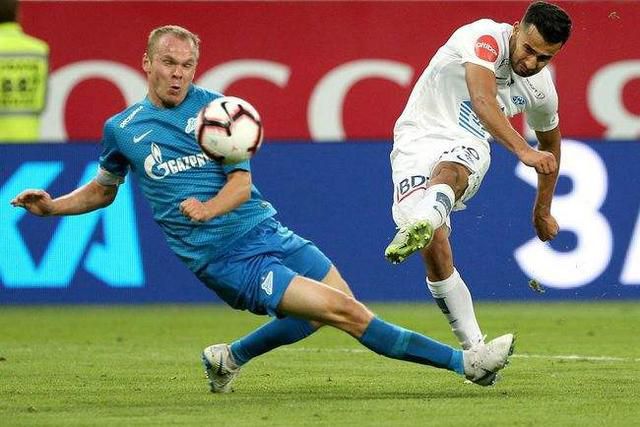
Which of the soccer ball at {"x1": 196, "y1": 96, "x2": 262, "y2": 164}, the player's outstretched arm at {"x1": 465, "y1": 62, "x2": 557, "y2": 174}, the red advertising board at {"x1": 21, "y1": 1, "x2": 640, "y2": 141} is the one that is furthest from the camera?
the red advertising board at {"x1": 21, "y1": 1, "x2": 640, "y2": 141}

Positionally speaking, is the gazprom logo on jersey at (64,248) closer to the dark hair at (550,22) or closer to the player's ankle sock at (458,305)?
the player's ankle sock at (458,305)

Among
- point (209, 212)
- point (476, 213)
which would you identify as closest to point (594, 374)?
point (209, 212)

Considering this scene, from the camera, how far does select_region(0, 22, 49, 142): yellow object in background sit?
14352mm

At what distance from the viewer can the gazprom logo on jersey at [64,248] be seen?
13.8 m

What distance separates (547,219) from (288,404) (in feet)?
7.68

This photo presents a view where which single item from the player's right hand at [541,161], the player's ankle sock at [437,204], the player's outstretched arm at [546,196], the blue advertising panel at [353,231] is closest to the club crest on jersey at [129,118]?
the player's ankle sock at [437,204]

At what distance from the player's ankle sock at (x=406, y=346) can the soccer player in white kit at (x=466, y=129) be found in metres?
0.48

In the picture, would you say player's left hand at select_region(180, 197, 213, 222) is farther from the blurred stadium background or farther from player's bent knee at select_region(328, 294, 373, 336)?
the blurred stadium background

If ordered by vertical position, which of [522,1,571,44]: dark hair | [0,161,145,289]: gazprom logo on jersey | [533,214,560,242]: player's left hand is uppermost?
[522,1,571,44]: dark hair

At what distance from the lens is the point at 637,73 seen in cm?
1867

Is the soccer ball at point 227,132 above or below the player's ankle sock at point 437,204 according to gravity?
above

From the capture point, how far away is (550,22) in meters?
8.47

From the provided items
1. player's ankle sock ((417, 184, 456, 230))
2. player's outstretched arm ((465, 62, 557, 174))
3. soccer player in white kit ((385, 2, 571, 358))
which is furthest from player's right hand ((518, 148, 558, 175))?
player's ankle sock ((417, 184, 456, 230))

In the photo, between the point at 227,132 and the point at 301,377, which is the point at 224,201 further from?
the point at 301,377
